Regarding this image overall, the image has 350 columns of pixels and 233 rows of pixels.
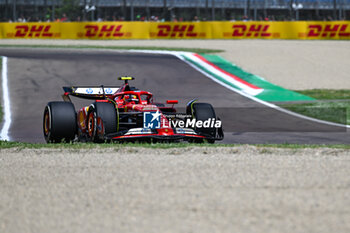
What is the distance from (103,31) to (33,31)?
4.49 metres

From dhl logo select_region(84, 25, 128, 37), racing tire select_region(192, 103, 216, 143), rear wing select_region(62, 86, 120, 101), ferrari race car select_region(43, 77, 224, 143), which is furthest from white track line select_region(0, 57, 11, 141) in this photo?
dhl logo select_region(84, 25, 128, 37)

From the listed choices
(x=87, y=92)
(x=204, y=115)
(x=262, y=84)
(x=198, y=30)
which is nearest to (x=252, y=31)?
(x=198, y=30)

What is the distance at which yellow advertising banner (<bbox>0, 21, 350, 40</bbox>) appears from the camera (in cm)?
3959

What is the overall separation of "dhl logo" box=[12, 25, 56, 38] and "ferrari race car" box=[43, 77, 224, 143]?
96.0 feet

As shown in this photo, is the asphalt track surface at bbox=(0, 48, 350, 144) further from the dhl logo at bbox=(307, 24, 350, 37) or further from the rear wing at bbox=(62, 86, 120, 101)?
the dhl logo at bbox=(307, 24, 350, 37)

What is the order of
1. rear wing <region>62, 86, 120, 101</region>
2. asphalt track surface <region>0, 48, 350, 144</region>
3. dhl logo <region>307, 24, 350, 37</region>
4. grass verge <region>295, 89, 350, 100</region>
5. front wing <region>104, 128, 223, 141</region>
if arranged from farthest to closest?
dhl logo <region>307, 24, 350, 37</region> < grass verge <region>295, 89, 350, 100</region> < asphalt track surface <region>0, 48, 350, 144</region> < rear wing <region>62, 86, 120, 101</region> < front wing <region>104, 128, 223, 141</region>

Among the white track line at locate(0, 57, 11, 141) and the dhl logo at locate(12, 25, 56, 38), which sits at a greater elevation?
the dhl logo at locate(12, 25, 56, 38)

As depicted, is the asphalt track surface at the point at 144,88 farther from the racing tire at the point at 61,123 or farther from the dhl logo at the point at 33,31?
the dhl logo at the point at 33,31

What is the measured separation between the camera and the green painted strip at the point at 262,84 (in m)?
19.6

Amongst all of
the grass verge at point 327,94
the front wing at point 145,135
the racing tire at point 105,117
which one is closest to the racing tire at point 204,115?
the front wing at point 145,135

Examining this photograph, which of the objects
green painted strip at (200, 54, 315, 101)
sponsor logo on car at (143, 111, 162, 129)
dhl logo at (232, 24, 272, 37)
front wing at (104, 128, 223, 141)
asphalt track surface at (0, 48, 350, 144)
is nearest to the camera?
front wing at (104, 128, 223, 141)

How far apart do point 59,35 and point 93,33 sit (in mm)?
2211

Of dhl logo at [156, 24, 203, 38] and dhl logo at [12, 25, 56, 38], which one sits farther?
dhl logo at [12, 25, 56, 38]

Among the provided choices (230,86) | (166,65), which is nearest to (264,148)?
(230,86)
